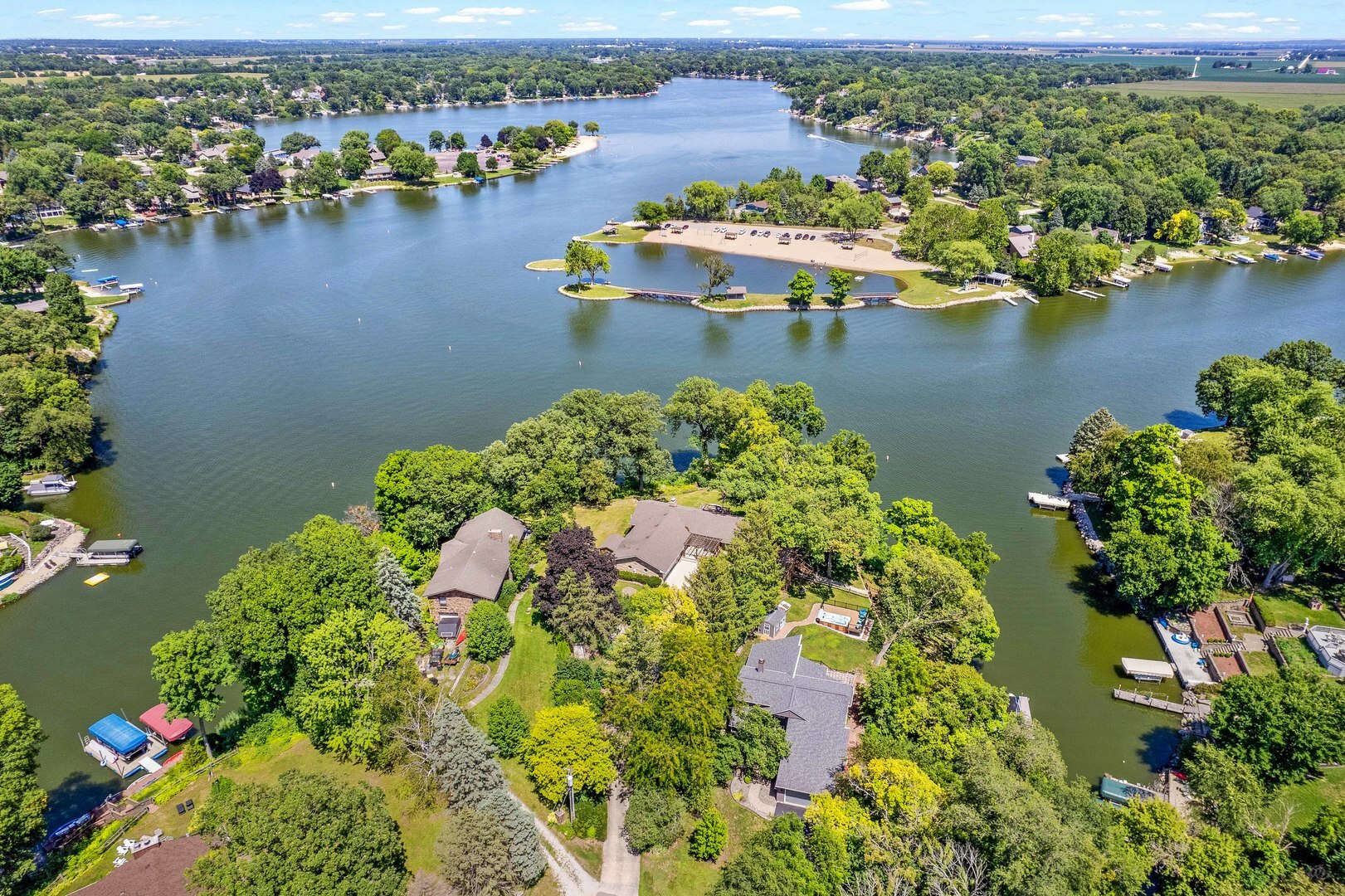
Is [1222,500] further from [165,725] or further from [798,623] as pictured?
[165,725]

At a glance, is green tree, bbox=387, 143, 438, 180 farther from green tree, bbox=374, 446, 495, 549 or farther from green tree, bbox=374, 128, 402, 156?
green tree, bbox=374, 446, 495, 549

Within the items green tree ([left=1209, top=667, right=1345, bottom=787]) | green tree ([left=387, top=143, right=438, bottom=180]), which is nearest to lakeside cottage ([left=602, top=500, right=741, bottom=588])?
green tree ([left=1209, top=667, right=1345, bottom=787])

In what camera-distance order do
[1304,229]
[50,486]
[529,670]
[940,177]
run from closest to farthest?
[529,670] < [50,486] < [1304,229] < [940,177]

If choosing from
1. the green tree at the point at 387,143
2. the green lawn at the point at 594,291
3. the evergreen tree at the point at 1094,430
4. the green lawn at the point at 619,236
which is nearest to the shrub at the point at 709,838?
the evergreen tree at the point at 1094,430

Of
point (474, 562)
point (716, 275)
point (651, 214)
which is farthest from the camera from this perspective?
point (651, 214)

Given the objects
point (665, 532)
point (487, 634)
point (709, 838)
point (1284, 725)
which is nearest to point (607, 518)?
point (665, 532)

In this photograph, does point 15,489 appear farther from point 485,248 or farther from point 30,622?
point 485,248

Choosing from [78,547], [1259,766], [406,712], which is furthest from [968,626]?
[78,547]
